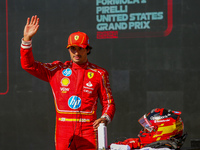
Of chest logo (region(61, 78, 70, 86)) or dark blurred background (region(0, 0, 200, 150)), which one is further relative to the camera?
dark blurred background (region(0, 0, 200, 150))

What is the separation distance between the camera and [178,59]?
439 centimetres

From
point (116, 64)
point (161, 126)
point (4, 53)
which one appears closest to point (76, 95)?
point (161, 126)

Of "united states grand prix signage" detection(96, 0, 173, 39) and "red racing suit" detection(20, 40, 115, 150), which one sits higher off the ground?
"united states grand prix signage" detection(96, 0, 173, 39)

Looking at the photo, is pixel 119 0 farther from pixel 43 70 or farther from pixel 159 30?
pixel 43 70

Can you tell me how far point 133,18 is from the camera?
4.45m

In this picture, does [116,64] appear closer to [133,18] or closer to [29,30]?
[133,18]

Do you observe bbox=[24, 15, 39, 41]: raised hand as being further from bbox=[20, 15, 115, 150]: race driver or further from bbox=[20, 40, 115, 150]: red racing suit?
bbox=[20, 40, 115, 150]: red racing suit

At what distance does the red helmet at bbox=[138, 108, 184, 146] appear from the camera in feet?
10.0

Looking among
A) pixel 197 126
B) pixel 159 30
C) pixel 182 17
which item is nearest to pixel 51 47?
pixel 159 30

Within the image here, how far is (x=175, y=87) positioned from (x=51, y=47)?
1.74 meters

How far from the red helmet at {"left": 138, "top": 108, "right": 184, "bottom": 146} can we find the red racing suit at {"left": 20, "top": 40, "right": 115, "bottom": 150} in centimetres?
59

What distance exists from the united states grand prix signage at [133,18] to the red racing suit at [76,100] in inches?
71.9

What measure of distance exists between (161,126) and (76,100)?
884mm

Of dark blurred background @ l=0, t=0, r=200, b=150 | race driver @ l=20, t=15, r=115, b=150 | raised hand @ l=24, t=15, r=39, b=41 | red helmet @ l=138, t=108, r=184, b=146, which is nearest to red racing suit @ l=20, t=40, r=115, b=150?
race driver @ l=20, t=15, r=115, b=150
